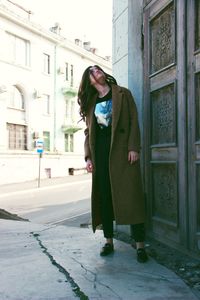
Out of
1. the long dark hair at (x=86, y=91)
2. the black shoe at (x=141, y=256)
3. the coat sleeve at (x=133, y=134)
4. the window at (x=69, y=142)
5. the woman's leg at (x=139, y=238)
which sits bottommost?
the black shoe at (x=141, y=256)

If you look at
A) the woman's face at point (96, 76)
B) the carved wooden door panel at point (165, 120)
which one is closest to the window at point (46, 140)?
the carved wooden door panel at point (165, 120)

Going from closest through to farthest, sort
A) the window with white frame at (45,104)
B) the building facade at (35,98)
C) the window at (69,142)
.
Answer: the building facade at (35,98), the window with white frame at (45,104), the window at (69,142)

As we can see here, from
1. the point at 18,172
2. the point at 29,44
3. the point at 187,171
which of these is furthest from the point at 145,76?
the point at 29,44

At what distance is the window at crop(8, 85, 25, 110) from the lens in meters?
28.5

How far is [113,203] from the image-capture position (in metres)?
3.72

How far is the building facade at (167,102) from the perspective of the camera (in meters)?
3.59

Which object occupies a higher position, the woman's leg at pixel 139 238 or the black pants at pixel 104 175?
the black pants at pixel 104 175

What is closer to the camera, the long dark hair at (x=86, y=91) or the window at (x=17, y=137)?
the long dark hair at (x=86, y=91)

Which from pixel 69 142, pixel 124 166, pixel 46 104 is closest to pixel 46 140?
pixel 46 104

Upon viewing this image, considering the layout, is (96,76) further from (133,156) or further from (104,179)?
(104,179)

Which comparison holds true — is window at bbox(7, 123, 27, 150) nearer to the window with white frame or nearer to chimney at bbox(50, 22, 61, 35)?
the window with white frame

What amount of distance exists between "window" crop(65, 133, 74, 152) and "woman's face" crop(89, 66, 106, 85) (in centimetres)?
3161

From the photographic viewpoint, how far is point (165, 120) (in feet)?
13.4

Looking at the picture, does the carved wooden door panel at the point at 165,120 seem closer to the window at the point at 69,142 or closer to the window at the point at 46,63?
the window at the point at 46,63
